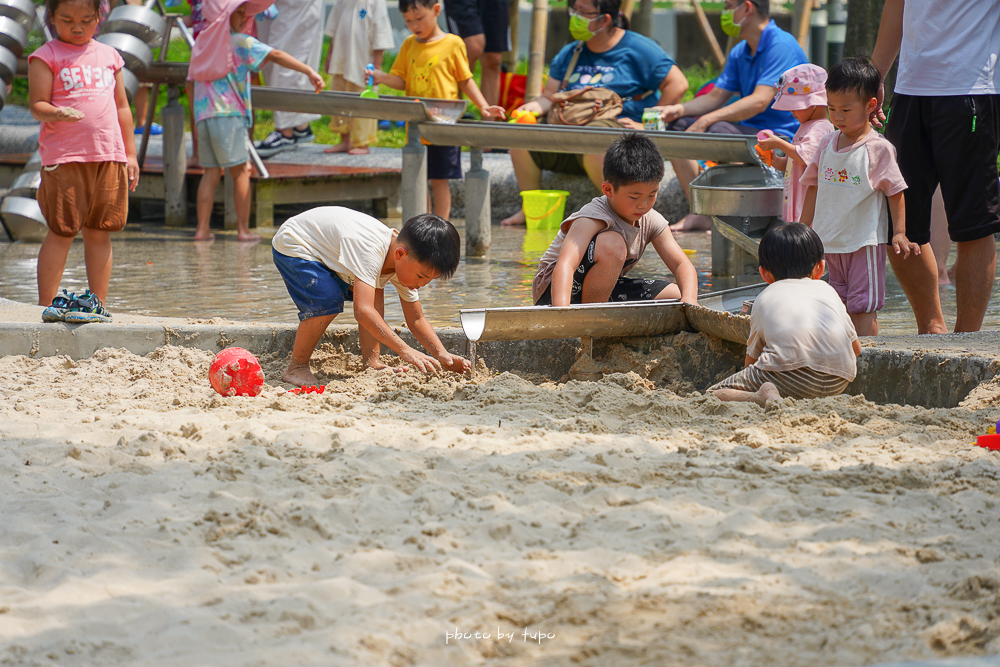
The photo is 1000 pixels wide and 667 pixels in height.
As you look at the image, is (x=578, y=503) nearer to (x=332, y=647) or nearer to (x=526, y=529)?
(x=526, y=529)

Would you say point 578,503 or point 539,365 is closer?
point 578,503

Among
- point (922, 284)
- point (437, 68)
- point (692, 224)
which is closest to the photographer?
point (922, 284)

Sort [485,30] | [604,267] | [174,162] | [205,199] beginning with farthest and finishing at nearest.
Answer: [485,30] → [174,162] → [205,199] → [604,267]

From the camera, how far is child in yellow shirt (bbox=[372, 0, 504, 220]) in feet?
22.6

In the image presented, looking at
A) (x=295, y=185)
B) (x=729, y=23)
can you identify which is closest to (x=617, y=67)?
(x=729, y=23)

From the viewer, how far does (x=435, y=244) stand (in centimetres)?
357

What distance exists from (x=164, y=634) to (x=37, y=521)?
2.26 feet

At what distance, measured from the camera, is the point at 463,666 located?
1775mm

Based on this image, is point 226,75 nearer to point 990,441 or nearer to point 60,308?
point 60,308

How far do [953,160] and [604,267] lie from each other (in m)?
1.46

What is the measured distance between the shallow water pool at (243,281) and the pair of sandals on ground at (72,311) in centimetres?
88

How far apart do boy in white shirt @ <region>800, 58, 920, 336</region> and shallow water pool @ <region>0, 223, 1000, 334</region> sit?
49 centimetres

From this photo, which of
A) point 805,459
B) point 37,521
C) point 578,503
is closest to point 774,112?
point 805,459

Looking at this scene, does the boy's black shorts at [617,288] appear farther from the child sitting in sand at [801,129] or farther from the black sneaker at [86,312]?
the black sneaker at [86,312]
